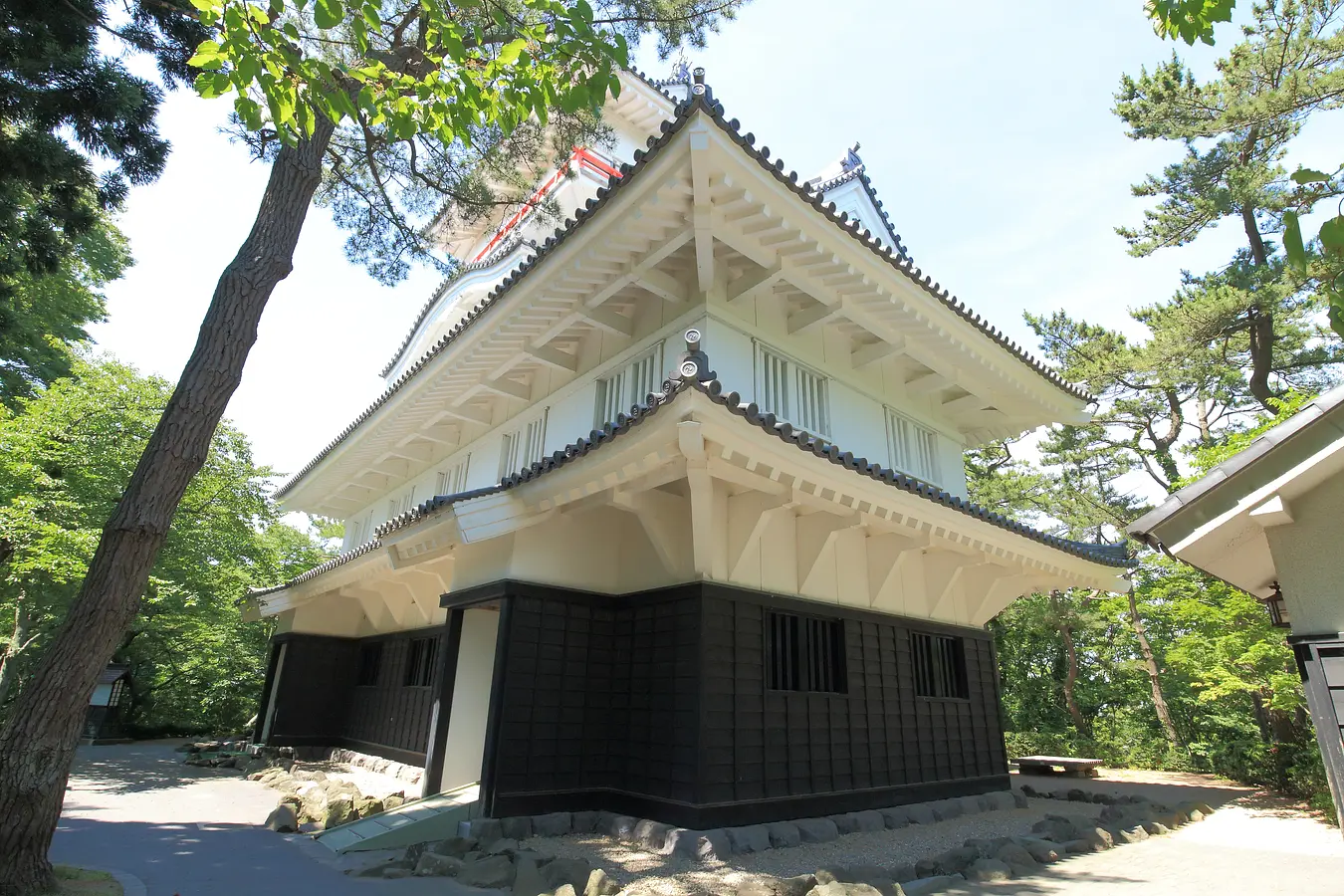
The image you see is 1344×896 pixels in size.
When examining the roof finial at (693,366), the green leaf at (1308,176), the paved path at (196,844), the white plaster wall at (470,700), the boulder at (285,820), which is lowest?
the paved path at (196,844)

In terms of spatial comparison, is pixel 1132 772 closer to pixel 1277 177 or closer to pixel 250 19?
pixel 1277 177

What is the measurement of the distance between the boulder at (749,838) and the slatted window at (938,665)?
137 inches

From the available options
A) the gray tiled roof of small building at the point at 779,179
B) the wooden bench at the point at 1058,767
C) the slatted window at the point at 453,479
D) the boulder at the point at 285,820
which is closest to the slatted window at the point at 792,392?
the gray tiled roof of small building at the point at 779,179

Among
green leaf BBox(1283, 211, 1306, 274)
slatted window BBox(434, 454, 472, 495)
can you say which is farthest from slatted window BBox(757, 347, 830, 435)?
slatted window BBox(434, 454, 472, 495)

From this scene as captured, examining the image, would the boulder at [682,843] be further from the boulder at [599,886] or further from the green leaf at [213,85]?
the green leaf at [213,85]

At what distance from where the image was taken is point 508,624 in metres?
6.70

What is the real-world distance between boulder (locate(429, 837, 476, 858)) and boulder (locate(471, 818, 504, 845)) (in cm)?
12

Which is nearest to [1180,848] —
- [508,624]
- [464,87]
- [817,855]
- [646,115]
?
[817,855]

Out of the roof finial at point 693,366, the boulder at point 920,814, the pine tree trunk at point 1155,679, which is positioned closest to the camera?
the roof finial at point 693,366

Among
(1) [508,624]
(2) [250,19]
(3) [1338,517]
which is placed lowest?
(1) [508,624]

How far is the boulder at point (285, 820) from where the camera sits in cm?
709

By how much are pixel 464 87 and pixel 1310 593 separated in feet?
19.2

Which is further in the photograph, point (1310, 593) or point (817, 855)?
point (817, 855)

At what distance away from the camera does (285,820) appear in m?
7.12
